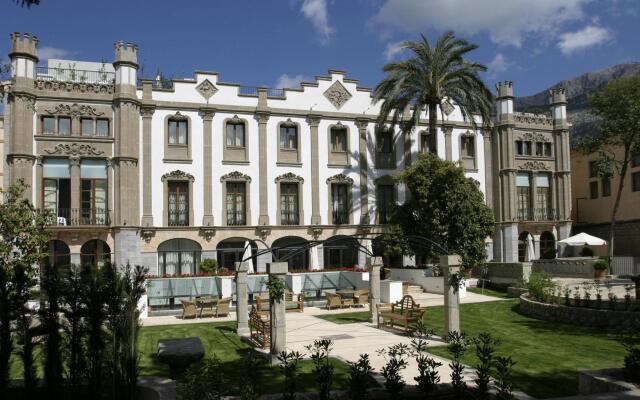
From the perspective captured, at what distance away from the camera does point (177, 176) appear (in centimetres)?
3033

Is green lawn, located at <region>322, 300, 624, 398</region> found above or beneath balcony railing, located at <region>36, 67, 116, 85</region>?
beneath

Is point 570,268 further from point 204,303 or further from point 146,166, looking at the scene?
point 146,166

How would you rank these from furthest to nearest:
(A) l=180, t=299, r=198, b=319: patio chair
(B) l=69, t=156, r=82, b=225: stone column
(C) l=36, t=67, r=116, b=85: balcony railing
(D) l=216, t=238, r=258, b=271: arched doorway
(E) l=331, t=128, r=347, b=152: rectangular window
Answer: (E) l=331, t=128, r=347, b=152: rectangular window → (D) l=216, t=238, r=258, b=271: arched doorway → (C) l=36, t=67, r=116, b=85: balcony railing → (B) l=69, t=156, r=82, b=225: stone column → (A) l=180, t=299, r=198, b=319: patio chair

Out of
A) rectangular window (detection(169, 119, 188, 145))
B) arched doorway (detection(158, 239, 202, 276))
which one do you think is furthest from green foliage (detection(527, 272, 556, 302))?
rectangular window (detection(169, 119, 188, 145))

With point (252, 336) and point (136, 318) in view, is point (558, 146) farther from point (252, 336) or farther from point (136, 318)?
point (136, 318)

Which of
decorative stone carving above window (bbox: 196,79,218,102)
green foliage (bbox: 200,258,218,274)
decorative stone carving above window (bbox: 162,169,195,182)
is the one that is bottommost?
green foliage (bbox: 200,258,218,274)

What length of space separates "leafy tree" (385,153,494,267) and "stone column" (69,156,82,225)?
648 inches

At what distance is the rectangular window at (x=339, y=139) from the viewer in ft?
112

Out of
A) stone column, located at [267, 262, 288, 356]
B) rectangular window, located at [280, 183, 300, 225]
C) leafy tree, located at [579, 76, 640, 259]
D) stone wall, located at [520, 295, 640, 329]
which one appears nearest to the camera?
stone column, located at [267, 262, 288, 356]

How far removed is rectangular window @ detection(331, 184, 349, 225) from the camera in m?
33.6

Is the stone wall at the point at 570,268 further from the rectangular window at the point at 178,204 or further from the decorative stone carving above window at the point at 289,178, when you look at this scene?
the rectangular window at the point at 178,204

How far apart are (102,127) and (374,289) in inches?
740

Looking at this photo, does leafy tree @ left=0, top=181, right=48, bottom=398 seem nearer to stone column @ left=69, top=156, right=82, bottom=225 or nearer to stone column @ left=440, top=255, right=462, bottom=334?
stone column @ left=440, top=255, right=462, bottom=334

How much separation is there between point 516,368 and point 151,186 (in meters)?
23.1
